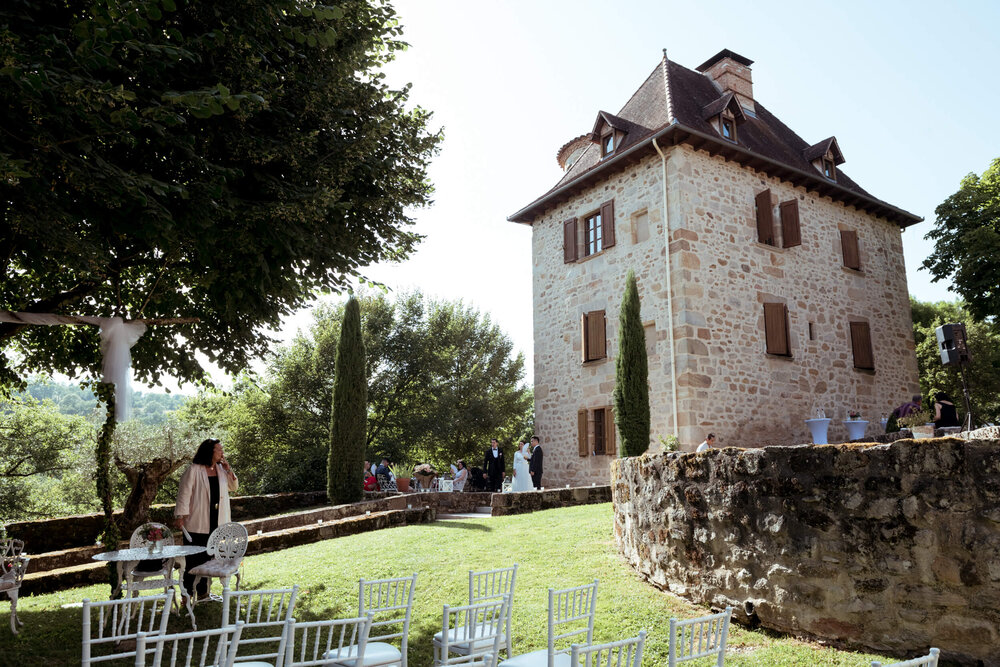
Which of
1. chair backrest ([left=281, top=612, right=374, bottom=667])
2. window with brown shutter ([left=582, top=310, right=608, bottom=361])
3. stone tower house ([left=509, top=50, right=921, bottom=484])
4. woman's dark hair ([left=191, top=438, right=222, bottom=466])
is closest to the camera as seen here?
chair backrest ([left=281, top=612, right=374, bottom=667])

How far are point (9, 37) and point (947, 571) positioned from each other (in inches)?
307

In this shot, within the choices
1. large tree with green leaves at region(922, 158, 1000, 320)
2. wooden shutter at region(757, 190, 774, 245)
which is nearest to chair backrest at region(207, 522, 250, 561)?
wooden shutter at region(757, 190, 774, 245)

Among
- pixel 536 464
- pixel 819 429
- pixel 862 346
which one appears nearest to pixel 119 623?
pixel 536 464

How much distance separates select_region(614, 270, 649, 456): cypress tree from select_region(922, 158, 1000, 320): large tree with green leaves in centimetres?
1217

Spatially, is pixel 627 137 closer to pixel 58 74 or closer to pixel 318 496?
pixel 318 496

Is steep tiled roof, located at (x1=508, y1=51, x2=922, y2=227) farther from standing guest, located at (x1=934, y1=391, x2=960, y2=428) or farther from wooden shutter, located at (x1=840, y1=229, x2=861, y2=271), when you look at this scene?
standing guest, located at (x1=934, y1=391, x2=960, y2=428)

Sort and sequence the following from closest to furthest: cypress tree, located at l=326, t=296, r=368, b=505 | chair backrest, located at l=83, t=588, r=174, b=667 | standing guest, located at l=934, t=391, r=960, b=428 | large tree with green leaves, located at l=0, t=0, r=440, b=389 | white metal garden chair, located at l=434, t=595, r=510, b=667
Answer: chair backrest, located at l=83, t=588, r=174, b=667 → white metal garden chair, located at l=434, t=595, r=510, b=667 → large tree with green leaves, located at l=0, t=0, r=440, b=389 → standing guest, located at l=934, t=391, r=960, b=428 → cypress tree, located at l=326, t=296, r=368, b=505

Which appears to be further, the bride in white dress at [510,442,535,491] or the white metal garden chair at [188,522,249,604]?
the bride in white dress at [510,442,535,491]

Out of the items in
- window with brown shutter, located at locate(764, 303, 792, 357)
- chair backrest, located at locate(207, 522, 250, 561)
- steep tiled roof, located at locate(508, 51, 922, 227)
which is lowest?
chair backrest, located at locate(207, 522, 250, 561)

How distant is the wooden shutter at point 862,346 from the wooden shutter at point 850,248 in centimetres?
169

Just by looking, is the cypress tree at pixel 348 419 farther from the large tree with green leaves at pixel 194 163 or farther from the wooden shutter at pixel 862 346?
the wooden shutter at pixel 862 346

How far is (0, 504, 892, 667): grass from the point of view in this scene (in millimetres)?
5469

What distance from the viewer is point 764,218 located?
16.5m

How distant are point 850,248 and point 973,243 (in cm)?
461
